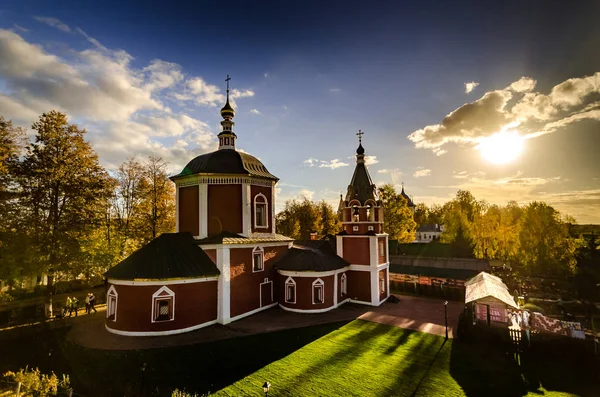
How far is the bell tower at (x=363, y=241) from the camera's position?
20.5m

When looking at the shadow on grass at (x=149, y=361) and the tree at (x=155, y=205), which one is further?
the tree at (x=155, y=205)

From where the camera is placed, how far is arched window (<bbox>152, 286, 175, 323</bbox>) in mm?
14055

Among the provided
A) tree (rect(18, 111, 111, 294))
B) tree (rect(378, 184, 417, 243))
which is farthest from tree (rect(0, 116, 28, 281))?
tree (rect(378, 184, 417, 243))

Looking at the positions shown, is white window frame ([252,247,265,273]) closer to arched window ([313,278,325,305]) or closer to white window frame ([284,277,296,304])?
white window frame ([284,277,296,304])

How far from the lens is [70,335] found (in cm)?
1392

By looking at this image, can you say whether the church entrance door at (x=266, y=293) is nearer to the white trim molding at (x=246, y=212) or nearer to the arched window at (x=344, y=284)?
the white trim molding at (x=246, y=212)

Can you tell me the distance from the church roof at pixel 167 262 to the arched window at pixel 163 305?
0.80 m

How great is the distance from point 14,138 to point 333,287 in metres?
20.7

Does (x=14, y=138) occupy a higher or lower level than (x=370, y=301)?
higher

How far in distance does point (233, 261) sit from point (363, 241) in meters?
9.58

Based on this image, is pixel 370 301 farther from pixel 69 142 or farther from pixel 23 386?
pixel 69 142

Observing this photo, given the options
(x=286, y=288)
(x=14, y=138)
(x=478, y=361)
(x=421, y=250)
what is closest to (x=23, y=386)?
(x=286, y=288)

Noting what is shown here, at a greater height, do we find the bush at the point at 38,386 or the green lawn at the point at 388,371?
the bush at the point at 38,386

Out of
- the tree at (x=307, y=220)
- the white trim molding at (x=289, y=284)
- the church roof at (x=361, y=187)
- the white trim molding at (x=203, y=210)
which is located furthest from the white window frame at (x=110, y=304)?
the tree at (x=307, y=220)
